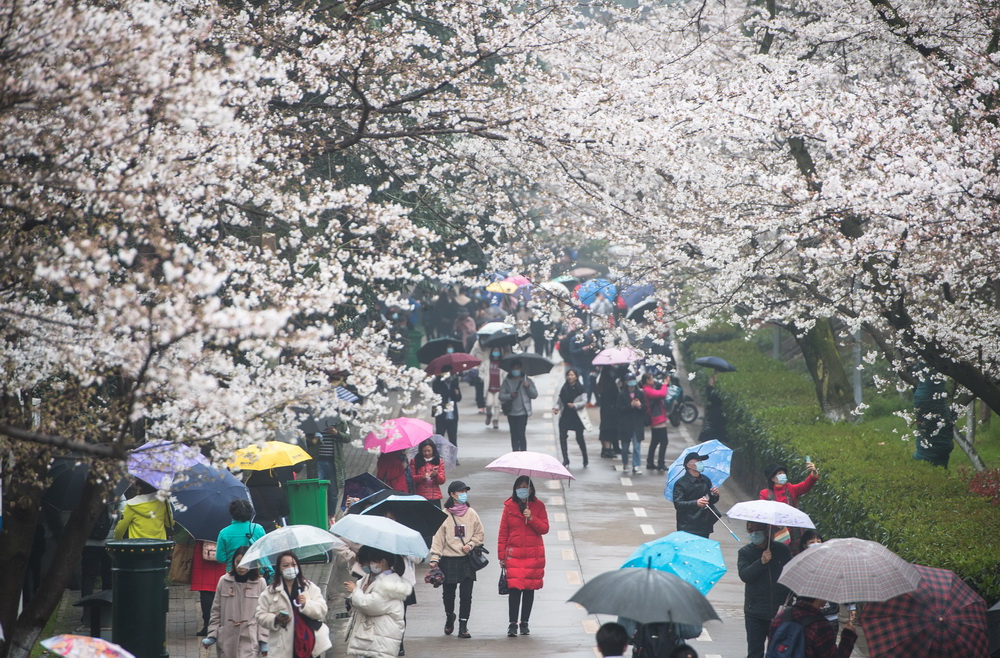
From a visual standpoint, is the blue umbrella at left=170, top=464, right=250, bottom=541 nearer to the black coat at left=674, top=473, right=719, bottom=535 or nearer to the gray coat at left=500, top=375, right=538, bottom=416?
the black coat at left=674, top=473, right=719, bottom=535

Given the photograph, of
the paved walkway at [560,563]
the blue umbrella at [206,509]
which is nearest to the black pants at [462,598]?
the paved walkway at [560,563]

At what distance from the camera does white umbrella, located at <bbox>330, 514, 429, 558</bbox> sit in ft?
34.7

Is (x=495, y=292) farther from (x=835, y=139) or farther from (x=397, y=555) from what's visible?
(x=397, y=555)

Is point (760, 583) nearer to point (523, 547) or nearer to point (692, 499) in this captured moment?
point (523, 547)

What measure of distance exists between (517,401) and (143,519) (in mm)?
9955

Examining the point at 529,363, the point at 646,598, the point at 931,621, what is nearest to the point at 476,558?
the point at 646,598

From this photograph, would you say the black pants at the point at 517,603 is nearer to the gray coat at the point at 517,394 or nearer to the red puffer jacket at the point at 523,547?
the red puffer jacket at the point at 523,547

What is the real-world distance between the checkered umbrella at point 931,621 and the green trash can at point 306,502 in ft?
24.6

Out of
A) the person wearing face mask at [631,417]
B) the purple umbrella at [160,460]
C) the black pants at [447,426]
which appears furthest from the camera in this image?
the black pants at [447,426]

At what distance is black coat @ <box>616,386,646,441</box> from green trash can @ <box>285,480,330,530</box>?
8.07m

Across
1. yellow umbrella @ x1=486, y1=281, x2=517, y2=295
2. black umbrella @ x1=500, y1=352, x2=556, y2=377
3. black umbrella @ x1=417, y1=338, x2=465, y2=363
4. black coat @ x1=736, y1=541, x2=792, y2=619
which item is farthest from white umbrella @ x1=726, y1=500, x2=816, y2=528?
yellow umbrella @ x1=486, y1=281, x2=517, y2=295

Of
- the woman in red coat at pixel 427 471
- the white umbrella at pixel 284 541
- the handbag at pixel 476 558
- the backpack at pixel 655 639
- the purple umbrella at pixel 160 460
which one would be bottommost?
the backpack at pixel 655 639

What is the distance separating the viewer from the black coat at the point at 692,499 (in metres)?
14.4

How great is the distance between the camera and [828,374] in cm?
2025
